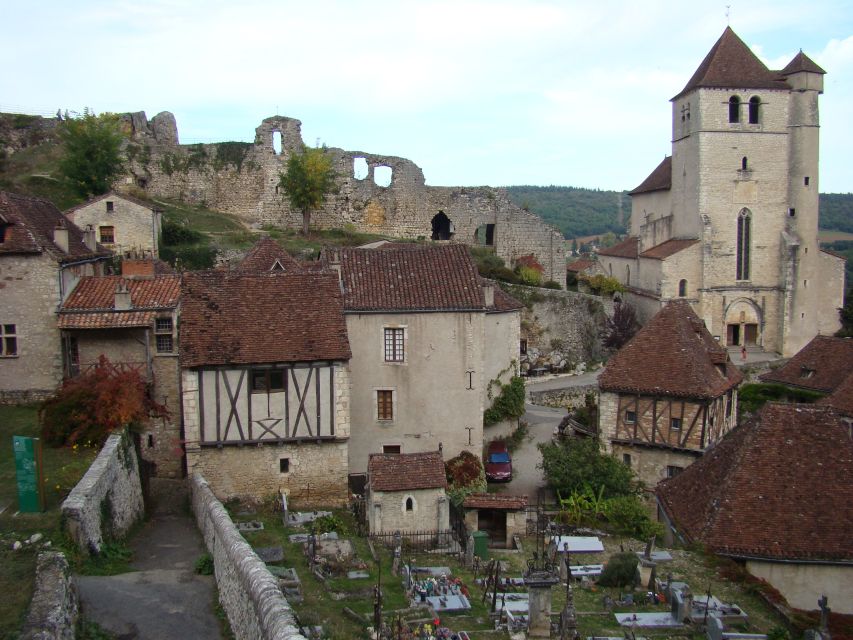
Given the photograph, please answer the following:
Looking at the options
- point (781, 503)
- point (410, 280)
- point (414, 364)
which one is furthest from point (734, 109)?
point (781, 503)

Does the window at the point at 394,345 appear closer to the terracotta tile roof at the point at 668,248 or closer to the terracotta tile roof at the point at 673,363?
the terracotta tile roof at the point at 673,363

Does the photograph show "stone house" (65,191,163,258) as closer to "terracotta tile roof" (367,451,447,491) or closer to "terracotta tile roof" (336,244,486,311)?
"terracotta tile roof" (336,244,486,311)

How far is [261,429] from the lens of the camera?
18594 millimetres

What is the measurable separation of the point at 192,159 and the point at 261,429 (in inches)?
1256

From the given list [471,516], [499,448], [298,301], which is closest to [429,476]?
[471,516]

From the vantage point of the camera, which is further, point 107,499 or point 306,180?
point 306,180

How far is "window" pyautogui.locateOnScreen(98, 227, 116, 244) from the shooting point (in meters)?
32.2

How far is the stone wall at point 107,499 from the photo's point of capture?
11.9 metres

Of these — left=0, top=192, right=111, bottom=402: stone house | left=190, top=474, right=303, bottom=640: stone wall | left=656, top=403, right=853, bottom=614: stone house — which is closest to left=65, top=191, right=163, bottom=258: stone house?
left=0, top=192, right=111, bottom=402: stone house

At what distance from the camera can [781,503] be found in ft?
49.8

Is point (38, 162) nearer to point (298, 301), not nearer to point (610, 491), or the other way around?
point (298, 301)

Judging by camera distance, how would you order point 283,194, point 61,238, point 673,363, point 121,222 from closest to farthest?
point 61,238
point 673,363
point 121,222
point 283,194

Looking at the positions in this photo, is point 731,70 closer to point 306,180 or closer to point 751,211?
point 751,211

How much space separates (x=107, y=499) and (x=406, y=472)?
683 centimetres
